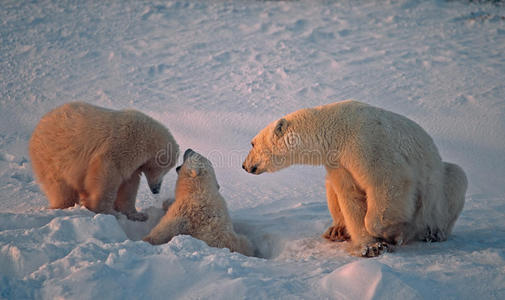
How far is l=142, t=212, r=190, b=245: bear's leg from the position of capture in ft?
14.5

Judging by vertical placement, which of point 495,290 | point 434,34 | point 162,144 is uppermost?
point 434,34

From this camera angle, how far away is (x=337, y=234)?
4.74 metres

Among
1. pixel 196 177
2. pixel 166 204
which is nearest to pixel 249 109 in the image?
pixel 166 204

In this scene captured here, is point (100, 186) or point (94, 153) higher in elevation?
point (94, 153)

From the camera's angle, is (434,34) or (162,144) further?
(434,34)

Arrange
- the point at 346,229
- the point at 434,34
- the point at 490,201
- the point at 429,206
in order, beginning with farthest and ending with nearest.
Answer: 1. the point at 434,34
2. the point at 490,201
3. the point at 346,229
4. the point at 429,206

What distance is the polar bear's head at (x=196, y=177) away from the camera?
4867mm

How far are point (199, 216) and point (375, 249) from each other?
1.88 metres

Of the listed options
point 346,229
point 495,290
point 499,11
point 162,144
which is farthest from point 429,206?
point 499,11

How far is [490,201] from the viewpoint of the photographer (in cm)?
604

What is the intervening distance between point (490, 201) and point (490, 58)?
6.74m

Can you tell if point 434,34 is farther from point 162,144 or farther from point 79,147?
point 79,147

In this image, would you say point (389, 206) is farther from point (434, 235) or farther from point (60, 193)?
point (60, 193)

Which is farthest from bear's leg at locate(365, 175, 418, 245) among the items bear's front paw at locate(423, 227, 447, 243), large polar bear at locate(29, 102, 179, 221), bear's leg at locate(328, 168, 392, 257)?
large polar bear at locate(29, 102, 179, 221)
